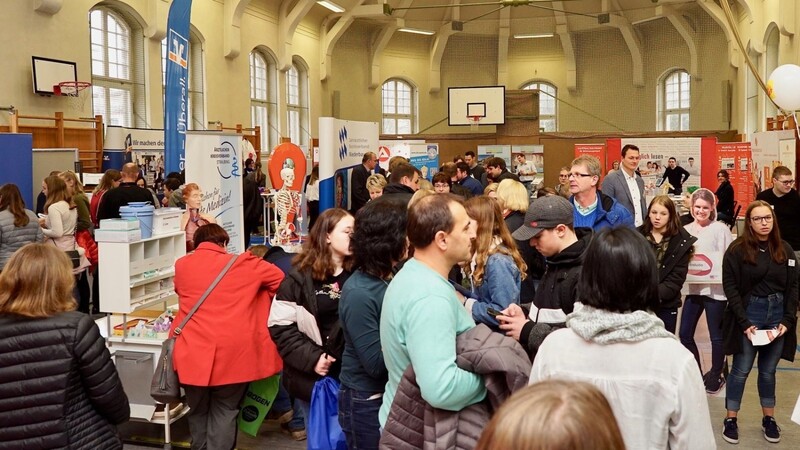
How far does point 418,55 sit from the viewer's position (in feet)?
77.0

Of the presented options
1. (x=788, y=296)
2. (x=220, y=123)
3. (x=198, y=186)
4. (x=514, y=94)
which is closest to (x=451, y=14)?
(x=514, y=94)

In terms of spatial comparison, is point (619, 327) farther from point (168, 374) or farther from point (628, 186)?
point (628, 186)

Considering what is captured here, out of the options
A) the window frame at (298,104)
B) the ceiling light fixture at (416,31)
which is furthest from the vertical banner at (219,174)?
the ceiling light fixture at (416,31)

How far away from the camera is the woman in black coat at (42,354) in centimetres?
268

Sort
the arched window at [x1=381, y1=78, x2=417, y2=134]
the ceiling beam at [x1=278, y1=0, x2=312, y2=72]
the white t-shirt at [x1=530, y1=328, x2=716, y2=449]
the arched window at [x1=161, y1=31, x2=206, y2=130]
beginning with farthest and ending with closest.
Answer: the arched window at [x1=381, y1=78, x2=417, y2=134], the ceiling beam at [x1=278, y1=0, x2=312, y2=72], the arched window at [x1=161, y1=31, x2=206, y2=130], the white t-shirt at [x1=530, y1=328, x2=716, y2=449]

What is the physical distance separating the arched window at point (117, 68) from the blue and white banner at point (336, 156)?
549 centimetres

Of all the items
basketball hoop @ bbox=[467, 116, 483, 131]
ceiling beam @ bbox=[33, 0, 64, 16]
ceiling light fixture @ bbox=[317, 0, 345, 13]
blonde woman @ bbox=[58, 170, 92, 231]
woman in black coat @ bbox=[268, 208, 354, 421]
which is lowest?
woman in black coat @ bbox=[268, 208, 354, 421]

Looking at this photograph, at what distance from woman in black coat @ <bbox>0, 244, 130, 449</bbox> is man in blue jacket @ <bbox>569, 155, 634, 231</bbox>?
283 centimetres

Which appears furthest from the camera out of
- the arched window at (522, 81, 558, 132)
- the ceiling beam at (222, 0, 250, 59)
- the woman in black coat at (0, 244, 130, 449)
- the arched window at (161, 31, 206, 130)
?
the arched window at (522, 81, 558, 132)

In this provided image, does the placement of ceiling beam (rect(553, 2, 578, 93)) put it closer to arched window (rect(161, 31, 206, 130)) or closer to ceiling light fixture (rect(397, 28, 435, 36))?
ceiling light fixture (rect(397, 28, 435, 36))

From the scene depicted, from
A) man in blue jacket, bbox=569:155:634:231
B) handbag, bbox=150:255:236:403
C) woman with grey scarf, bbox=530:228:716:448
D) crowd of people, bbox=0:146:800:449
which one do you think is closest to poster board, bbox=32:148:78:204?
crowd of people, bbox=0:146:800:449

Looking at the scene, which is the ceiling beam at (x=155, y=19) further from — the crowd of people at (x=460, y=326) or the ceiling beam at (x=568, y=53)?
the ceiling beam at (x=568, y=53)

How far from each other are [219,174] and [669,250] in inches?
137

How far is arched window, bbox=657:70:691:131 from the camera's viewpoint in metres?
20.9
